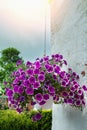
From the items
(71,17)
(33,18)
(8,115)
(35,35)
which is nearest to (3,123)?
(8,115)

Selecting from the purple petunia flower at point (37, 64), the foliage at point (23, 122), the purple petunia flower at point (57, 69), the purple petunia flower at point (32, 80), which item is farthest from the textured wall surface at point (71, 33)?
the foliage at point (23, 122)

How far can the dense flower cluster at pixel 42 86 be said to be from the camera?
10.5ft

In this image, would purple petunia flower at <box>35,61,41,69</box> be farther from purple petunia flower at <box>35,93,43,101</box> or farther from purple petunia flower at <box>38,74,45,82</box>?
purple petunia flower at <box>35,93,43,101</box>

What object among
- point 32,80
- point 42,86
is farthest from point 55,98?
point 32,80

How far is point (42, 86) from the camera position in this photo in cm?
324

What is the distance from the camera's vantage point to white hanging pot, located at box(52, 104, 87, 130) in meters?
3.39

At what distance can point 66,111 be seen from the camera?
3.73m

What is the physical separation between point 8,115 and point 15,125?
2.32 feet

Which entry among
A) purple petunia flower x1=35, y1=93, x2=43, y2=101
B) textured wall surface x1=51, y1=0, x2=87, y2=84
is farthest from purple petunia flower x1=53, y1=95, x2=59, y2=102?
textured wall surface x1=51, y1=0, x2=87, y2=84

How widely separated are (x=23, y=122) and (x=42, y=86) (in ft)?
14.6

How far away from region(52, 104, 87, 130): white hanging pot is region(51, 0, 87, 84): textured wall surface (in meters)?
0.41

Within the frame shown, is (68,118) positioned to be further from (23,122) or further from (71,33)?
(23,122)

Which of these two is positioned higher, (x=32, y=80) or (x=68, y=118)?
(x=32, y=80)

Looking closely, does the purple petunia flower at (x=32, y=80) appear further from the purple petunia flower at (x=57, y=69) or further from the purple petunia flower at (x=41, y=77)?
the purple petunia flower at (x=57, y=69)
